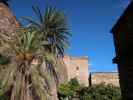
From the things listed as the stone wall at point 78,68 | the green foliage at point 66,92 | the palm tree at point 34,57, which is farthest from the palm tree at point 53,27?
the stone wall at point 78,68

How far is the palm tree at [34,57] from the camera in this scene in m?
21.8

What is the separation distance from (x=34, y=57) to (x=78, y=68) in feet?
97.0

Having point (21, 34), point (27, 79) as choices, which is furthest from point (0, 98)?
point (21, 34)

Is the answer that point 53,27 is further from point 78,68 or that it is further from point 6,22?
point 78,68

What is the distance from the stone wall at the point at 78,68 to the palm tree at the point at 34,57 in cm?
2430

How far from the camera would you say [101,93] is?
3772 centimetres

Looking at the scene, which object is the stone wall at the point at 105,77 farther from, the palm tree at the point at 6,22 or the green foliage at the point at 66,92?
the palm tree at the point at 6,22

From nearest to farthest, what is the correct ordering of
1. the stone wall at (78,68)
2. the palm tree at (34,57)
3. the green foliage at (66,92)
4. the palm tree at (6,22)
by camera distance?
the palm tree at (34,57) → the palm tree at (6,22) → the green foliage at (66,92) → the stone wall at (78,68)

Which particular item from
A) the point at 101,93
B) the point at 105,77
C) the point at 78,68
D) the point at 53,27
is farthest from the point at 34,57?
the point at 78,68

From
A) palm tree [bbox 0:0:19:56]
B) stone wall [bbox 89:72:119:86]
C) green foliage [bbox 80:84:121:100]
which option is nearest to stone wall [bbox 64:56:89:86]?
stone wall [bbox 89:72:119:86]

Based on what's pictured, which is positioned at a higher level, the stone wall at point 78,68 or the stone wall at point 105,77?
the stone wall at point 78,68

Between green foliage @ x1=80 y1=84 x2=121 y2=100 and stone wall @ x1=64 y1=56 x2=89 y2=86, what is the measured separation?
446 inches

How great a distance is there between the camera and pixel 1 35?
31.5m

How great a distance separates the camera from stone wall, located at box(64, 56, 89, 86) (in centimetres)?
5084
